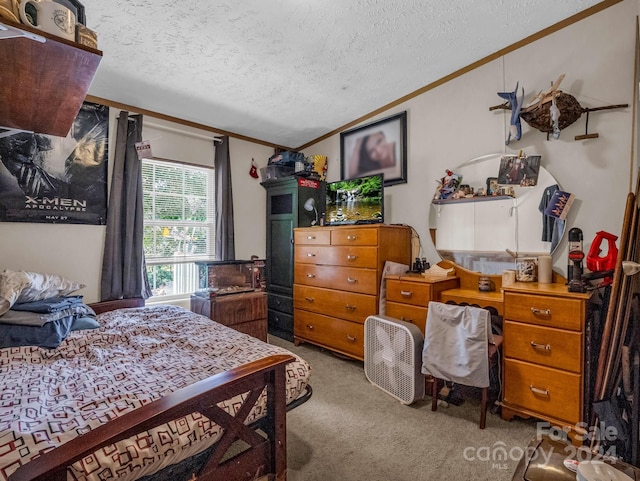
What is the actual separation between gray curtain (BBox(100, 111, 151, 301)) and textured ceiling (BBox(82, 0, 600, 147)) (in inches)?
15.6

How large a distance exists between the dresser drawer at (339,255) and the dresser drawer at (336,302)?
0.28m

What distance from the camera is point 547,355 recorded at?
Answer: 1.84 meters

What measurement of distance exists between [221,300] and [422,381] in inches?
75.7

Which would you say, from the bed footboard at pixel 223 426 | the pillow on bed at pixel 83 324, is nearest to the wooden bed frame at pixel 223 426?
the bed footboard at pixel 223 426

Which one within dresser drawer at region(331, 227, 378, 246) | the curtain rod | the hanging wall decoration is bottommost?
dresser drawer at region(331, 227, 378, 246)

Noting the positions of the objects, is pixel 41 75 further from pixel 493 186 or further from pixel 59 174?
pixel 493 186

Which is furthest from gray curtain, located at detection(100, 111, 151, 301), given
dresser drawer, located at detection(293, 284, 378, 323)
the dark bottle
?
the dark bottle

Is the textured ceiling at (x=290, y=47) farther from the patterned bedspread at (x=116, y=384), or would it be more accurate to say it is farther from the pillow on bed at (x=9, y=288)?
the patterned bedspread at (x=116, y=384)

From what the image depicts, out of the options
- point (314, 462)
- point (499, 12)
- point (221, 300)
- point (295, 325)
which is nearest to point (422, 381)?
point (314, 462)

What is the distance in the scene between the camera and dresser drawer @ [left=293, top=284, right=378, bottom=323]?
9.15 feet

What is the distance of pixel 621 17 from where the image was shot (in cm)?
196

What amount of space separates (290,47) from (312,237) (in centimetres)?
173

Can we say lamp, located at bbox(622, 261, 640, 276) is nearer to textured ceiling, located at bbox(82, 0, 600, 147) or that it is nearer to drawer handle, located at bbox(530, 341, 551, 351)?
drawer handle, located at bbox(530, 341, 551, 351)

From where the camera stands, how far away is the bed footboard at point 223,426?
73cm
